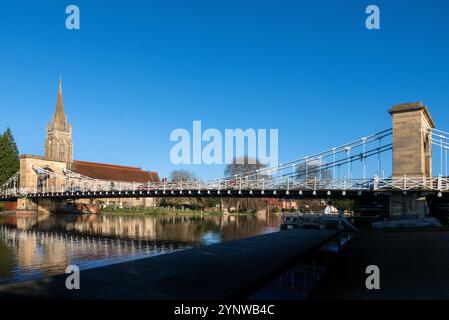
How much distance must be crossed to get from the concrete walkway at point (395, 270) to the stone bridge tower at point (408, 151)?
1031 centimetres

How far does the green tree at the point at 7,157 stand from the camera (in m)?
90.2

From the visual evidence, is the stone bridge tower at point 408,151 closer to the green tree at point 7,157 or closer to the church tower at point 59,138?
the green tree at point 7,157

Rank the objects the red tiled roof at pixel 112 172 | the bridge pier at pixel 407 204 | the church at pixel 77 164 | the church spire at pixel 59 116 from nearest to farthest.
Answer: the bridge pier at pixel 407 204 < the church at pixel 77 164 < the red tiled roof at pixel 112 172 < the church spire at pixel 59 116

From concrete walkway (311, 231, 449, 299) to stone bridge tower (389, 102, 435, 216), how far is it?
33.8 ft

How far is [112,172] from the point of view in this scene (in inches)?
4946

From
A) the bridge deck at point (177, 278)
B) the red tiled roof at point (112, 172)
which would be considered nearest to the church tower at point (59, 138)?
the red tiled roof at point (112, 172)

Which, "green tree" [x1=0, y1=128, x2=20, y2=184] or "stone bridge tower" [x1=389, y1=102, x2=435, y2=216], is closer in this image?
"stone bridge tower" [x1=389, y1=102, x2=435, y2=216]

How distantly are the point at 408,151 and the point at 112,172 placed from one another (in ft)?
339

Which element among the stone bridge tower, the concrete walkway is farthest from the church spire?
the concrete walkway

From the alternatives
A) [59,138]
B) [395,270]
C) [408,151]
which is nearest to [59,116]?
[59,138]

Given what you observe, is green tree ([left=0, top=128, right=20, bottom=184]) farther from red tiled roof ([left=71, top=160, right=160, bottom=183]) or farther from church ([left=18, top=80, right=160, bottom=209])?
red tiled roof ([left=71, top=160, right=160, bottom=183])

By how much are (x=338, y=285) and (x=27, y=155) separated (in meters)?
86.9

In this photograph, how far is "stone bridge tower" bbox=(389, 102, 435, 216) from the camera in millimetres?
33156
